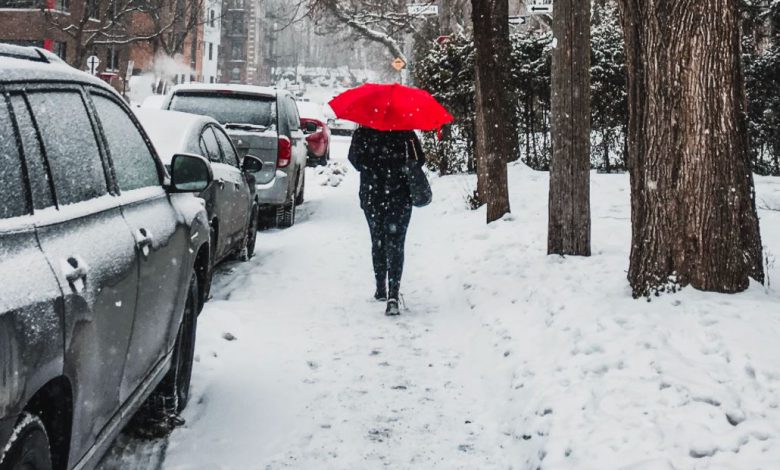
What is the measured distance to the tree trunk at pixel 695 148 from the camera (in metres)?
5.41

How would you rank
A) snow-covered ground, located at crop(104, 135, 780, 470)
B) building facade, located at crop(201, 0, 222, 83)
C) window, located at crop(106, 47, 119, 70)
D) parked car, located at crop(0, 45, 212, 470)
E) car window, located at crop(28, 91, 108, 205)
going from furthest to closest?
building facade, located at crop(201, 0, 222, 83), window, located at crop(106, 47, 119, 70), snow-covered ground, located at crop(104, 135, 780, 470), car window, located at crop(28, 91, 108, 205), parked car, located at crop(0, 45, 212, 470)

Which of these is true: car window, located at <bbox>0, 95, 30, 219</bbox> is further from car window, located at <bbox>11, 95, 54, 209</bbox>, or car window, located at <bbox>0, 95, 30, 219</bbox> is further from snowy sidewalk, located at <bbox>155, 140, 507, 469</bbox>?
snowy sidewalk, located at <bbox>155, 140, 507, 469</bbox>

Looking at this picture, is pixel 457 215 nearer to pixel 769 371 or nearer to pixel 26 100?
pixel 769 371

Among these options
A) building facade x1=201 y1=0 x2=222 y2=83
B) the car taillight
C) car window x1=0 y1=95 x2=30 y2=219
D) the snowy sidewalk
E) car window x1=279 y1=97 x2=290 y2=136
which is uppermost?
building facade x1=201 y1=0 x2=222 y2=83

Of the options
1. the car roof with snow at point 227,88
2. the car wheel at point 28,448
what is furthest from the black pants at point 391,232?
the car wheel at point 28,448

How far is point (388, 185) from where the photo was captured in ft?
24.9

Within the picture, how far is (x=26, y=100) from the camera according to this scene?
264 cm

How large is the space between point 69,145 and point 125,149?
0.97 meters

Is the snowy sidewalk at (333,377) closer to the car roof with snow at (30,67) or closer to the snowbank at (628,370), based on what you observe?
the snowbank at (628,370)

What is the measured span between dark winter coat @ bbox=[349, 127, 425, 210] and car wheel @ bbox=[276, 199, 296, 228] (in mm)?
4468

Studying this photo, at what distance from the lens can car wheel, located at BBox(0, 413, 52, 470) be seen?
6.82ft

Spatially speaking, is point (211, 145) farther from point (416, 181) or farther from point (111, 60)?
point (111, 60)

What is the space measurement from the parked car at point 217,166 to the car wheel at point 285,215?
7.60 ft

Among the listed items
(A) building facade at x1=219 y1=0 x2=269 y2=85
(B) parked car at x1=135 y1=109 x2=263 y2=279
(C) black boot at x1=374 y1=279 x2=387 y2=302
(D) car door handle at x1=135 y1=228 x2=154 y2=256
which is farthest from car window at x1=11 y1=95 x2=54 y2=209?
(A) building facade at x1=219 y1=0 x2=269 y2=85
